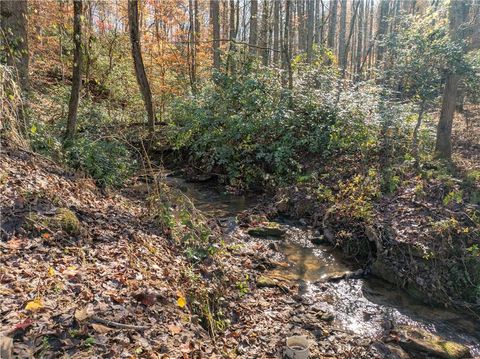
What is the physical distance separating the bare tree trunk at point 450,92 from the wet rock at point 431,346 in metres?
5.86

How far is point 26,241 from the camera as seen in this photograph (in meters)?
4.08

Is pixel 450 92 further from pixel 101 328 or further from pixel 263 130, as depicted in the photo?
pixel 101 328

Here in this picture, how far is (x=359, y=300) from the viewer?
5.83 metres

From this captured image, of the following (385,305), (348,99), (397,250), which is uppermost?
(348,99)

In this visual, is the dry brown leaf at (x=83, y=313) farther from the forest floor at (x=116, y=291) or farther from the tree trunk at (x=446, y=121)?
the tree trunk at (x=446, y=121)

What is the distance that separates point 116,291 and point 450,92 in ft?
30.3

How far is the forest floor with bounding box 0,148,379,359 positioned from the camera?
10.2ft

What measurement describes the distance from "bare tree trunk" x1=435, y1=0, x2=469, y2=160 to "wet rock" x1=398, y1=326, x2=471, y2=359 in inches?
231

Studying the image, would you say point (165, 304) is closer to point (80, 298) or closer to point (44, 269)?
point (80, 298)

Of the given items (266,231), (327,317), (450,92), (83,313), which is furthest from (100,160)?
(450,92)

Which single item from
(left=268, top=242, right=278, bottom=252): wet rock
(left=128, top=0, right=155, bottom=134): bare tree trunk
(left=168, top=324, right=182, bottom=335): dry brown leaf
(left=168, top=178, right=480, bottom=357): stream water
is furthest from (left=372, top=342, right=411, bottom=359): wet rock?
(left=128, top=0, right=155, bottom=134): bare tree trunk

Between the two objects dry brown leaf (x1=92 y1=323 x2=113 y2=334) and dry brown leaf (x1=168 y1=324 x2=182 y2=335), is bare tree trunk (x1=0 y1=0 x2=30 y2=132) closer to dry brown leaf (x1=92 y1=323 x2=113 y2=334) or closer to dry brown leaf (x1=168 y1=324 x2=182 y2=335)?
dry brown leaf (x1=92 y1=323 x2=113 y2=334)

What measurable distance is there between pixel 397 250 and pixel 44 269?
565 centimetres

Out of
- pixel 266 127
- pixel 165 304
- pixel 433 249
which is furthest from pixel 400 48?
pixel 165 304
